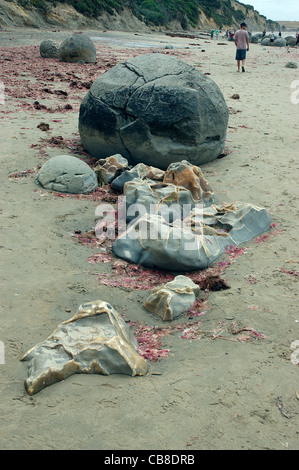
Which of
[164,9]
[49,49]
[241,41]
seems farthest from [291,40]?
[49,49]

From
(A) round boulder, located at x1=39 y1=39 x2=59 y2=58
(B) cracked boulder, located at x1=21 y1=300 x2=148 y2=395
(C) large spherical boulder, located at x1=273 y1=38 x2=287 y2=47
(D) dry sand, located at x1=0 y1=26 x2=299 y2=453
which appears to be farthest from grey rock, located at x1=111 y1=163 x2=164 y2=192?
(C) large spherical boulder, located at x1=273 y1=38 x2=287 y2=47

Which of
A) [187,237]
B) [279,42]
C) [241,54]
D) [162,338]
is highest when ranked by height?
[279,42]

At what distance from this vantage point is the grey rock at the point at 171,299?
3412 millimetres

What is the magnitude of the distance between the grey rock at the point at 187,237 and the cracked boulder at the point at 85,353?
1153 millimetres

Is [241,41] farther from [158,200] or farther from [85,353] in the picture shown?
[85,353]

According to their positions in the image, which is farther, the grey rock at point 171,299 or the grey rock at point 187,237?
the grey rock at point 187,237

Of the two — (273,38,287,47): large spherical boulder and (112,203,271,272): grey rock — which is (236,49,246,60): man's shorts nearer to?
(112,203,271,272): grey rock

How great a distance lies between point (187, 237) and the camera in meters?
4.10

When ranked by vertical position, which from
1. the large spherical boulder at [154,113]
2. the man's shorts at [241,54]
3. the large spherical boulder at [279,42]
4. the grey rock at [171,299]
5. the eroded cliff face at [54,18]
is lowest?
the grey rock at [171,299]

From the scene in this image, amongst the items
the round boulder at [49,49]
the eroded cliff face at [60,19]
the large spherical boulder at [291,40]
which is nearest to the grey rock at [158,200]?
the round boulder at [49,49]

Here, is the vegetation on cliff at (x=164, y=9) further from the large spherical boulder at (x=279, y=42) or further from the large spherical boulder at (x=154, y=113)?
the large spherical boulder at (x=154, y=113)

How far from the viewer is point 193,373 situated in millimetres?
2748

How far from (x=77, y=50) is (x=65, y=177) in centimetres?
1104

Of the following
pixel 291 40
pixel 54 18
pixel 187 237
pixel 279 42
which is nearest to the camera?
pixel 187 237
